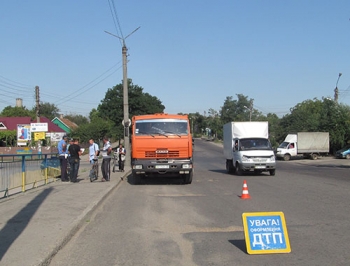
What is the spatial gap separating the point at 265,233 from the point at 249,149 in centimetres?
1493

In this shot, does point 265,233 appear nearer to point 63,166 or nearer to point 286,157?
point 63,166

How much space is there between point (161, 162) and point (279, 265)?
10.4 meters

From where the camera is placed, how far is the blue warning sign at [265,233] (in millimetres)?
6031

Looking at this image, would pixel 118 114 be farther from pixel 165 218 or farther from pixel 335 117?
pixel 165 218

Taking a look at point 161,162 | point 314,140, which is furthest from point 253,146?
point 314,140

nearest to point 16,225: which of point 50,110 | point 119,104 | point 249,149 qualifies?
point 249,149

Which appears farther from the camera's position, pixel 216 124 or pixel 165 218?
pixel 216 124

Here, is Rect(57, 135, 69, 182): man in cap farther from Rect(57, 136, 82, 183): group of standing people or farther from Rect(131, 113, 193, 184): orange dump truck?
Rect(131, 113, 193, 184): orange dump truck

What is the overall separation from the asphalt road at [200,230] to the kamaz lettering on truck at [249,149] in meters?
7.18

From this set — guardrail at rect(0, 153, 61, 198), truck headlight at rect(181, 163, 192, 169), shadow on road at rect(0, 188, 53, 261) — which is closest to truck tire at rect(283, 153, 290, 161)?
truck headlight at rect(181, 163, 192, 169)

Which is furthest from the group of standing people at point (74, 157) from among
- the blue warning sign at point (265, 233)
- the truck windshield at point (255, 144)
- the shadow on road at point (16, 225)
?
the blue warning sign at point (265, 233)

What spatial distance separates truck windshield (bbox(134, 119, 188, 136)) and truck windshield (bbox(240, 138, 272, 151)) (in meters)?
5.72

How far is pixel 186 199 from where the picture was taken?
12.0 meters

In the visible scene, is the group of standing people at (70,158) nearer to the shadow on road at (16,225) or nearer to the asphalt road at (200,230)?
the asphalt road at (200,230)
